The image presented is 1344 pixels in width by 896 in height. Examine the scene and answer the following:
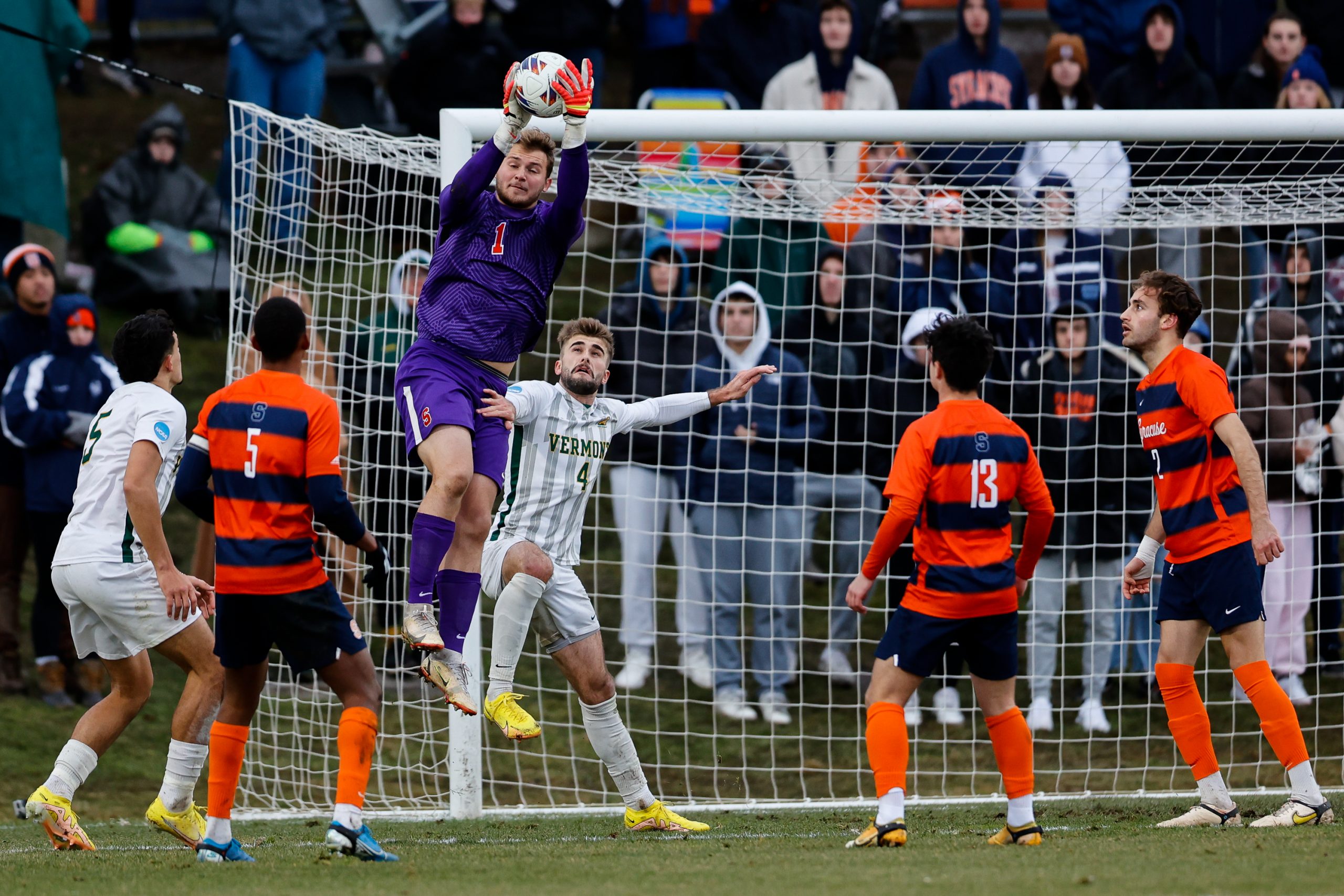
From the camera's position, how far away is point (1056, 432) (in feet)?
32.7

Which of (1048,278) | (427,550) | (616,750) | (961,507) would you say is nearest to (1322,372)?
(1048,278)

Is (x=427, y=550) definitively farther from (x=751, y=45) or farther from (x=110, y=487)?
(x=751, y=45)

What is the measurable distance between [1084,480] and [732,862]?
4.68 meters

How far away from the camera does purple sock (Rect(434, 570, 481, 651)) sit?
6.59 metres

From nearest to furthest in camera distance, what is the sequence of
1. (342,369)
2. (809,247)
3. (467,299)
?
(467,299) < (342,369) < (809,247)

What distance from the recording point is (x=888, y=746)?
6.00 m

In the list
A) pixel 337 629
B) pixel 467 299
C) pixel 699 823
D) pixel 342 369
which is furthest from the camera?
pixel 342 369

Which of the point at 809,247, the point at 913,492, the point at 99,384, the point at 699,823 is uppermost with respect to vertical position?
the point at 809,247

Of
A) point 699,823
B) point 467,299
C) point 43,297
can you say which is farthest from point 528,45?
point 699,823

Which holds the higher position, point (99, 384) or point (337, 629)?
point (99, 384)

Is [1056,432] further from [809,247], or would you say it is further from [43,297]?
[43,297]

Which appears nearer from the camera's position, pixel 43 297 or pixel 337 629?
pixel 337 629

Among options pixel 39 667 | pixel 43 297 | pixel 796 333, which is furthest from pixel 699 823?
pixel 43 297

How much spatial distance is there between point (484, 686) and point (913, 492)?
5.40m
